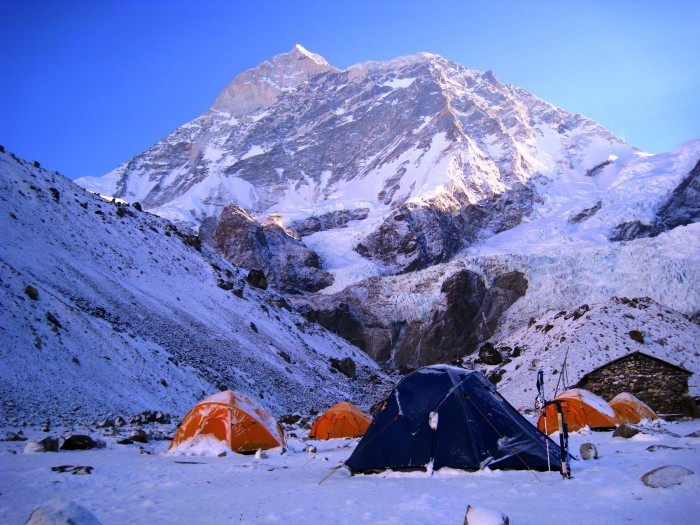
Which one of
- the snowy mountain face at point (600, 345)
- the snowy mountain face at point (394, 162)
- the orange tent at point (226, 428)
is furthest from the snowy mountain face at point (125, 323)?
the snowy mountain face at point (394, 162)

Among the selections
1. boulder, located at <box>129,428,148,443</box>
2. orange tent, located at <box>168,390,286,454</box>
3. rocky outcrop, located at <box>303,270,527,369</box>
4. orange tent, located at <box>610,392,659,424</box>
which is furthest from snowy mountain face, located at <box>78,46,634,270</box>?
boulder, located at <box>129,428,148,443</box>

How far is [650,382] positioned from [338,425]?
15169mm

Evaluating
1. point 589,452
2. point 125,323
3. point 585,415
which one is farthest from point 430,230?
point 589,452

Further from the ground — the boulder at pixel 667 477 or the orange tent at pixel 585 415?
the orange tent at pixel 585 415

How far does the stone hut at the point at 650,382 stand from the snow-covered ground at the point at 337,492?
45.7ft

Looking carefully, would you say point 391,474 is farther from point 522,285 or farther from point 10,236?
point 522,285

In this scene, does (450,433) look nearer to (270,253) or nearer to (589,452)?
(589,452)

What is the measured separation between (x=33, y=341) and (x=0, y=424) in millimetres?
4724

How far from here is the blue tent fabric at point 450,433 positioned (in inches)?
362

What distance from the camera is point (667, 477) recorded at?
21.6ft

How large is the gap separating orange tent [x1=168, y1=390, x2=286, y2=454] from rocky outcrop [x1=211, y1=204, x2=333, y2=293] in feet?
221

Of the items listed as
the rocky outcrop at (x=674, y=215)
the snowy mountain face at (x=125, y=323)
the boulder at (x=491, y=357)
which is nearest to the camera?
the snowy mountain face at (x=125, y=323)

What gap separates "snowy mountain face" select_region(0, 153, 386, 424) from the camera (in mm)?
16500

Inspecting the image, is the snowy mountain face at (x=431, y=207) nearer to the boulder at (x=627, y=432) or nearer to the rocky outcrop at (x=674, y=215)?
the rocky outcrop at (x=674, y=215)
